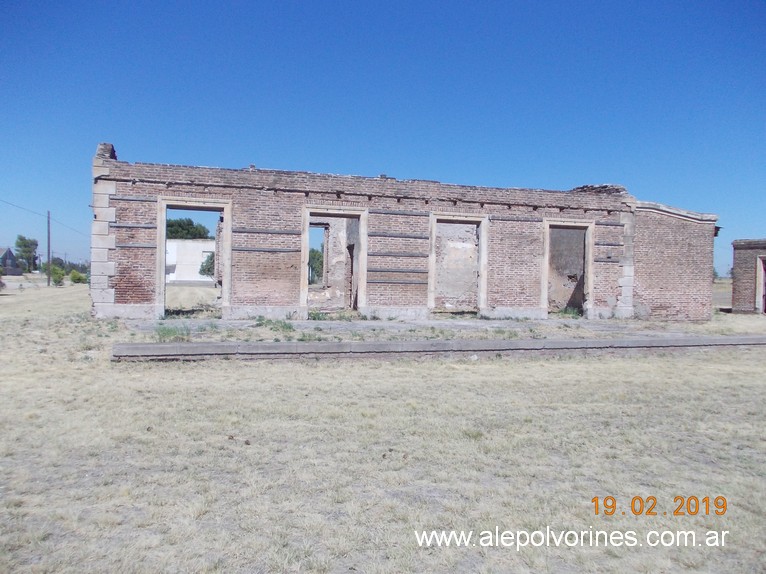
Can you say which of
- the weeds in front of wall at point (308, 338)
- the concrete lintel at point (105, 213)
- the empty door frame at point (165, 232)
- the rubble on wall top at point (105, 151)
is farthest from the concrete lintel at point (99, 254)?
the weeds in front of wall at point (308, 338)

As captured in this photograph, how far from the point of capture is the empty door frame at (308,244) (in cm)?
1461

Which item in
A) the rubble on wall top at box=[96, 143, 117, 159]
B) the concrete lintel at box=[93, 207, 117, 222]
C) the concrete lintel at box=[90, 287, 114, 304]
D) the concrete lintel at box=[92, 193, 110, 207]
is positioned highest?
the rubble on wall top at box=[96, 143, 117, 159]

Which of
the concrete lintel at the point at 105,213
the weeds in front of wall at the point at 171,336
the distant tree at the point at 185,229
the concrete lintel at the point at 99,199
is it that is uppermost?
the distant tree at the point at 185,229

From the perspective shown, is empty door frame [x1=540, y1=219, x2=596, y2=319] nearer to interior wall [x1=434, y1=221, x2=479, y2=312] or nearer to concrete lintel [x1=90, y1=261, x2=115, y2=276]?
interior wall [x1=434, y1=221, x2=479, y2=312]

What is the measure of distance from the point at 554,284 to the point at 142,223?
14912 millimetres

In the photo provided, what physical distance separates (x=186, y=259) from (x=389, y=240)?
40.0 meters

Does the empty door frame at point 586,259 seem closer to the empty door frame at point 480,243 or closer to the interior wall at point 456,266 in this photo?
the empty door frame at point 480,243

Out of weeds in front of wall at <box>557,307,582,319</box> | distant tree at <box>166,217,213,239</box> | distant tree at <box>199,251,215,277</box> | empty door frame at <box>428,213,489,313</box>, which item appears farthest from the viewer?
distant tree at <box>166,217,213,239</box>

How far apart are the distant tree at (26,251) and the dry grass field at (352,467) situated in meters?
81.7

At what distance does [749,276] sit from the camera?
2336 centimetres

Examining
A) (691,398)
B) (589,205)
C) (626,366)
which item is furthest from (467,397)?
(589,205)

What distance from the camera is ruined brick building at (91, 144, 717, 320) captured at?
44.4 feet

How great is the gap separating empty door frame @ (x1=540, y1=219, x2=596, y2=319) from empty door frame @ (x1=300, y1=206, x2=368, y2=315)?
17.8 ft
